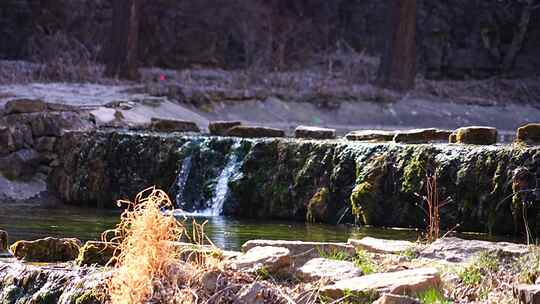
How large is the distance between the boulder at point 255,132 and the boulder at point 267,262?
7.91 m

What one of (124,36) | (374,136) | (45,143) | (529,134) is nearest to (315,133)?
(374,136)

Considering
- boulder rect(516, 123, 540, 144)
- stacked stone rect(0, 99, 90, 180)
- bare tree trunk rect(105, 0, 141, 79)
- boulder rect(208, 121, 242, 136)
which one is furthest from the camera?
bare tree trunk rect(105, 0, 141, 79)

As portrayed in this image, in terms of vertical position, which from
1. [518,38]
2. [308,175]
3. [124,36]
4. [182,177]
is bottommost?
[182,177]

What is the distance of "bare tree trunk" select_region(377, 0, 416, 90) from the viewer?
24.0 metres

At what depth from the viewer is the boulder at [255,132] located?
45.3ft

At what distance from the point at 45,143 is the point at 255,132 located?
301 centimetres

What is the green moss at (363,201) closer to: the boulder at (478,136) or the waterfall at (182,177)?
the boulder at (478,136)

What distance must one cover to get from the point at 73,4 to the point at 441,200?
1734 centimetres

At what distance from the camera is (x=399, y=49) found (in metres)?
24.2

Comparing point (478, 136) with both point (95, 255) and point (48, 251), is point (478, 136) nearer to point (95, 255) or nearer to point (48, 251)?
point (48, 251)

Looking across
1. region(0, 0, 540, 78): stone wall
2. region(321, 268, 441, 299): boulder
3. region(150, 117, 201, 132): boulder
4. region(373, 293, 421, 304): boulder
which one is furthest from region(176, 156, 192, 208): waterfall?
region(0, 0, 540, 78): stone wall

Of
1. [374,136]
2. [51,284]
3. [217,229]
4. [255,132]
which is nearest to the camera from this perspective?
[51,284]

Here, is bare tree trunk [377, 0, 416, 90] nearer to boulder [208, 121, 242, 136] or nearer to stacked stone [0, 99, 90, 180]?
boulder [208, 121, 242, 136]

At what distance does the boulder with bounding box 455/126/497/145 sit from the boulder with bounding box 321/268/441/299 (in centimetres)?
568
